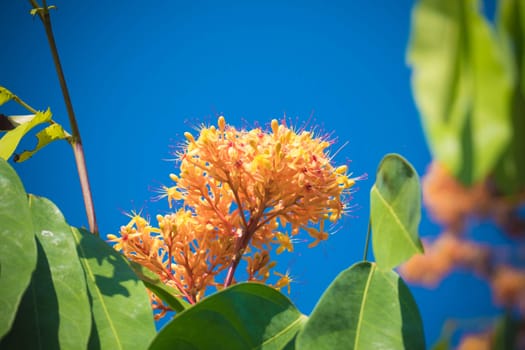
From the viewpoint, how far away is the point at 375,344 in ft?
2.01

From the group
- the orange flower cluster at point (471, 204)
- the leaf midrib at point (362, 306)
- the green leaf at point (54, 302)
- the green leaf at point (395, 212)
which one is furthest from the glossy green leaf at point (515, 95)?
the green leaf at point (54, 302)

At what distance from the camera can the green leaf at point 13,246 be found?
548 mm

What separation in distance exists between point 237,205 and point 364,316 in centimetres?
39

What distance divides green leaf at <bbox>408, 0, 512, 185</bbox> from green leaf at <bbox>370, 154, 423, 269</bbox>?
0.31 metres

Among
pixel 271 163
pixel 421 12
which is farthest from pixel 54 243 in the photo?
pixel 421 12

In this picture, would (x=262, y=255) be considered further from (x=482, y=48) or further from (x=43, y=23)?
(x=482, y=48)

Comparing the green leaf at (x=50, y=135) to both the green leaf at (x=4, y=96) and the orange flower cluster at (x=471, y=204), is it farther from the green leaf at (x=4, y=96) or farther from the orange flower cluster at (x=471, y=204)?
the orange flower cluster at (x=471, y=204)

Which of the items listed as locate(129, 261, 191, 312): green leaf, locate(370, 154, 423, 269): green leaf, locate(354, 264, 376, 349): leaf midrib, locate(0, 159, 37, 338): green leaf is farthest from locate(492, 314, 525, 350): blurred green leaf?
locate(129, 261, 191, 312): green leaf

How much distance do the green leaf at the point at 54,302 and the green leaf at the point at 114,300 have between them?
0.06 metres

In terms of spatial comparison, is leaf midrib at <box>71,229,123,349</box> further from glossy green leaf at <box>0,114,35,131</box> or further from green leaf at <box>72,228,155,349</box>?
glossy green leaf at <box>0,114,35,131</box>

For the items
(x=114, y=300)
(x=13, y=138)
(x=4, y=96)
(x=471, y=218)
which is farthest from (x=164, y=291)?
(x=471, y=218)

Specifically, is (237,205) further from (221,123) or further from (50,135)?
(50,135)

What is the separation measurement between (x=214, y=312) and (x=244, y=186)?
35cm

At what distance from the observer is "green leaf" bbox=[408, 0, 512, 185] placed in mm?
229
